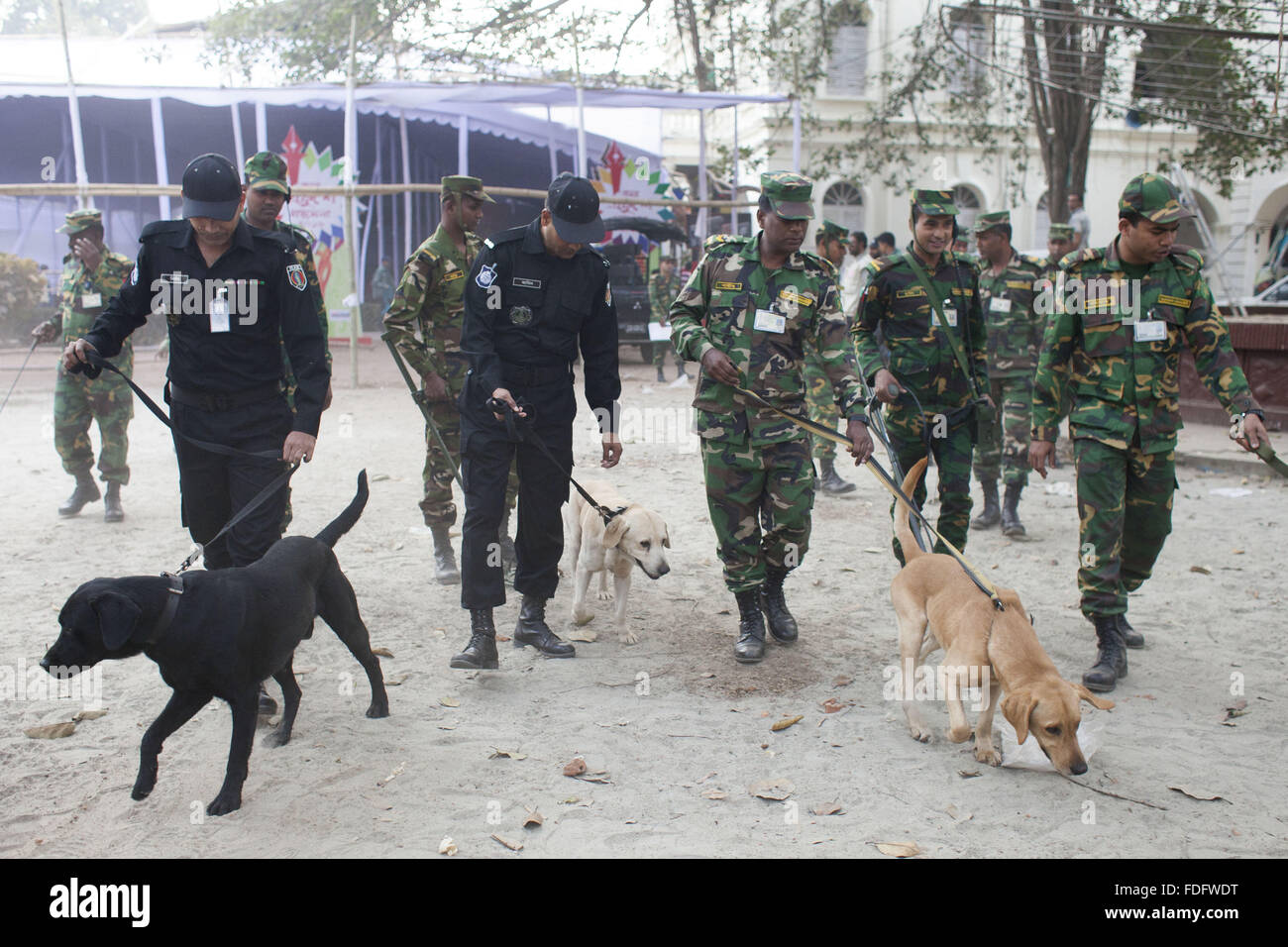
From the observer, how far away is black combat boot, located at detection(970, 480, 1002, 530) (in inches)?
305

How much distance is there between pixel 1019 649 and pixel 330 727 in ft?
8.85

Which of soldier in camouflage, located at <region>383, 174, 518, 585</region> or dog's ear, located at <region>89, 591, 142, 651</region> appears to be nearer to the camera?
dog's ear, located at <region>89, 591, 142, 651</region>

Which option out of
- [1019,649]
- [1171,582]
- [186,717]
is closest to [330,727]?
[186,717]

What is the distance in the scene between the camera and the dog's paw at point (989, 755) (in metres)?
3.93

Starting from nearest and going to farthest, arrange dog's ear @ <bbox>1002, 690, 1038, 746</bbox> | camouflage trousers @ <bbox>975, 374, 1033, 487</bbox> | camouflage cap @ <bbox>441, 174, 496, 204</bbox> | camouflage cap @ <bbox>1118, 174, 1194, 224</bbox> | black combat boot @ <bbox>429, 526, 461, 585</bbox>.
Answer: dog's ear @ <bbox>1002, 690, 1038, 746</bbox>
camouflage cap @ <bbox>1118, 174, 1194, 224</bbox>
camouflage cap @ <bbox>441, 174, 496, 204</bbox>
black combat boot @ <bbox>429, 526, 461, 585</bbox>
camouflage trousers @ <bbox>975, 374, 1033, 487</bbox>

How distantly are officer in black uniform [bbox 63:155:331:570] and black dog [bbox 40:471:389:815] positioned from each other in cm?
52

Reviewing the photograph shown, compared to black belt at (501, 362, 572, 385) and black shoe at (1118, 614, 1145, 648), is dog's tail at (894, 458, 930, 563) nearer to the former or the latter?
black shoe at (1118, 614, 1145, 648)

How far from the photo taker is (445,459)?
244 inches

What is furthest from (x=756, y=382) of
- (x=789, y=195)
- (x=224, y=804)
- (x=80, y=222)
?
(x=80, y=222)

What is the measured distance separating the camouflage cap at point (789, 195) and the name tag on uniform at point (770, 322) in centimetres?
46

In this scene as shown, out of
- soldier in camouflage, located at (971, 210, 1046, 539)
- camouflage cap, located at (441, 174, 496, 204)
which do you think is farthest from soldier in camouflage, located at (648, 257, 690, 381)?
camouflage cap, located at (441, 174, 496, 204)

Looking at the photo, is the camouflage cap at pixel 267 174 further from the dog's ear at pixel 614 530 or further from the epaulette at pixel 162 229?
the dog's ear at pixel 614 530
